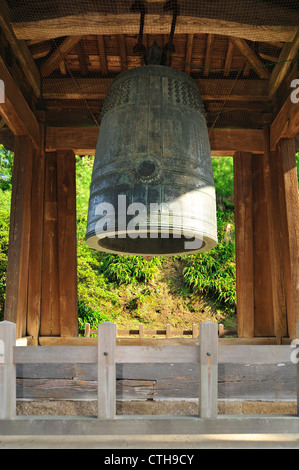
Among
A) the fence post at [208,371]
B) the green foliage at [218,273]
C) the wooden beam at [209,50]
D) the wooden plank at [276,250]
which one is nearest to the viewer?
the fence post at [208,371]

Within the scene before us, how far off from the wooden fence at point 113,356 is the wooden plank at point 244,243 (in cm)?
234

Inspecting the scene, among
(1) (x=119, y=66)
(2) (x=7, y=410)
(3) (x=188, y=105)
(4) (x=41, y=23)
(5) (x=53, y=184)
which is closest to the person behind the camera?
(2) (x=7, y=410)

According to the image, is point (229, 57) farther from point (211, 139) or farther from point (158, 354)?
point (158, 354)

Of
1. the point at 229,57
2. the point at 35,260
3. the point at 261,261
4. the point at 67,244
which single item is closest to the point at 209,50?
the point at 229,57

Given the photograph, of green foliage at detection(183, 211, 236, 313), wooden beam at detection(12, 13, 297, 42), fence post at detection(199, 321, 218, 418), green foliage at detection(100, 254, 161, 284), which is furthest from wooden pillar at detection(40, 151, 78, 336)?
green foliage at detection(183, 211, 236, 313)

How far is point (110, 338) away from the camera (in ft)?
9.28

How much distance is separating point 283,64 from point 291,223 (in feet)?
5.49

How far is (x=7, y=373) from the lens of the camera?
2.82 metres

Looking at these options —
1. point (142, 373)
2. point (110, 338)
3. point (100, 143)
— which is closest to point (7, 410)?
point (110, 338)

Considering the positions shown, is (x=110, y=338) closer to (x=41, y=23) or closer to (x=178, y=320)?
(x=41, y=23)

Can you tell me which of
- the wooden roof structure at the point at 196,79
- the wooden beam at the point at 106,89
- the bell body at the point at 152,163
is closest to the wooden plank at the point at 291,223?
the wooden roof structure at the point at 196,79

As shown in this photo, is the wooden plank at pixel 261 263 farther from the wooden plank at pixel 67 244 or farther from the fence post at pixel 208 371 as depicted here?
the fence post at pixel 208 371

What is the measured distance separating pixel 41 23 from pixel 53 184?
210 cm

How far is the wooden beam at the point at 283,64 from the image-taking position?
4117 mm
